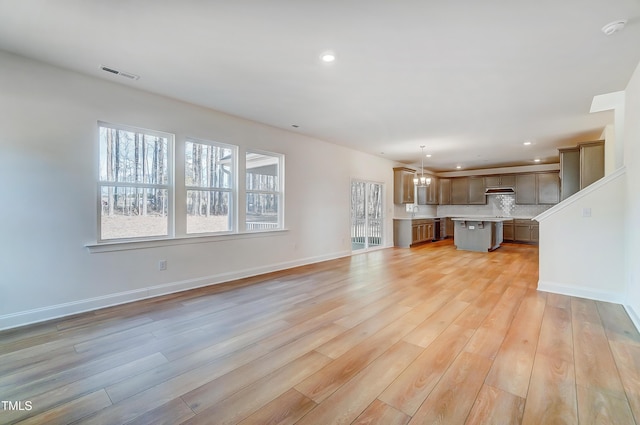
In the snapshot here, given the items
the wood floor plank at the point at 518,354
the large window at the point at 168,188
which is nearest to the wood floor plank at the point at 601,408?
the wood floor plank at the point at 518,354

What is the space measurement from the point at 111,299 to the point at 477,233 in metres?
7.90

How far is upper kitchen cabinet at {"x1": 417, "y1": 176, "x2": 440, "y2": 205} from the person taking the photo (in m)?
9.81

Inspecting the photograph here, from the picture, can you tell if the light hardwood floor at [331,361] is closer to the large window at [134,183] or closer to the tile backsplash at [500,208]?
the large window at [134,183]

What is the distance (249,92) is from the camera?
3.63m

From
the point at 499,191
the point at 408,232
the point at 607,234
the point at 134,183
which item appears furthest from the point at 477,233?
the point at 134,183

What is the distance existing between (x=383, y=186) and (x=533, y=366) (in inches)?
259

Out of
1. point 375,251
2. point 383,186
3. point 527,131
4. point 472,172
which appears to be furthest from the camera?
point 472,172

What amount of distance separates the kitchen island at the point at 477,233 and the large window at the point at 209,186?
20.6 feet

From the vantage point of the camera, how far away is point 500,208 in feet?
32.6

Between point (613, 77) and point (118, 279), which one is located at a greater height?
point (613, 77)

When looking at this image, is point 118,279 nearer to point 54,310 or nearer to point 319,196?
point 54,310

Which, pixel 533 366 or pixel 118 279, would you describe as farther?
pixel 118 279

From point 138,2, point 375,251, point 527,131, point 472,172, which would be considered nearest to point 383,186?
point 375,251

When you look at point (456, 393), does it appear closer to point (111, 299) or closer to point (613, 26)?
point (613, 26)
